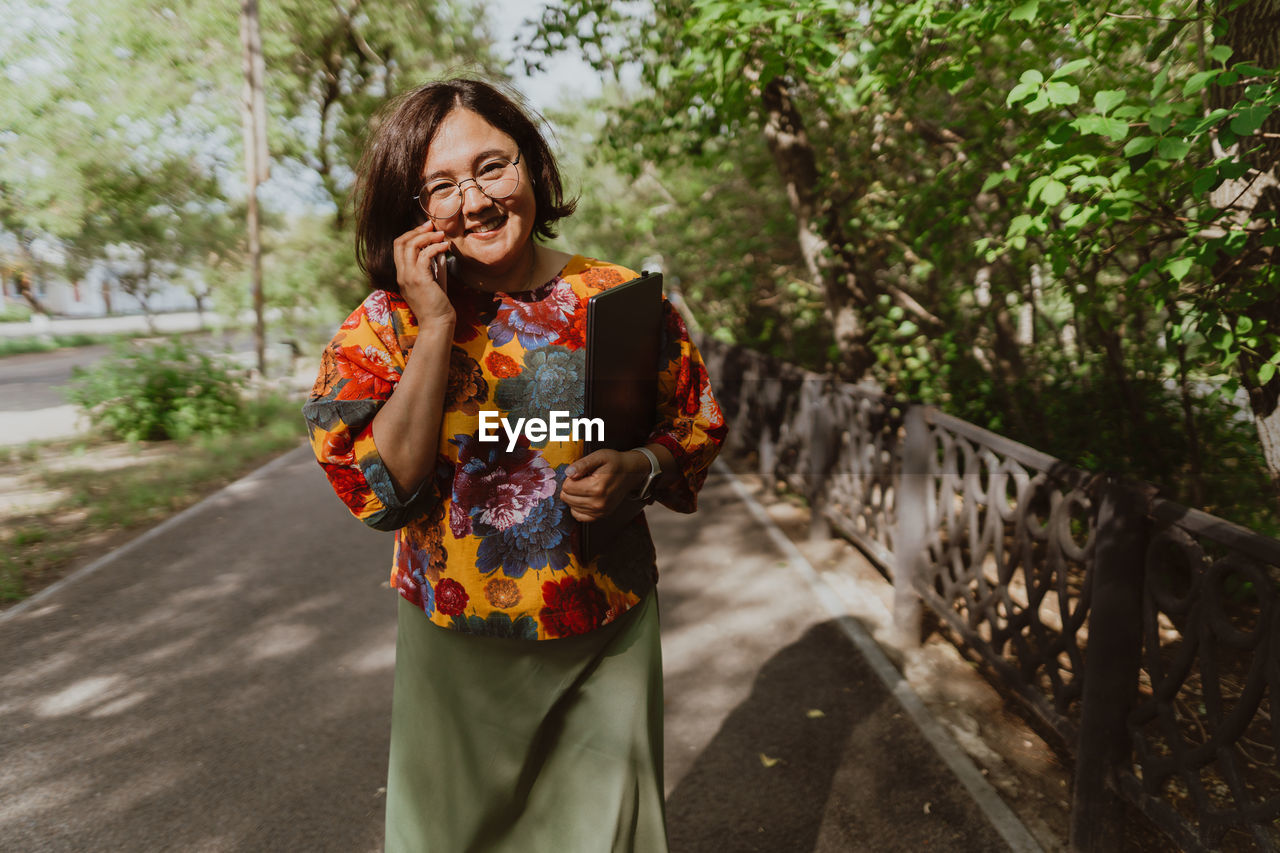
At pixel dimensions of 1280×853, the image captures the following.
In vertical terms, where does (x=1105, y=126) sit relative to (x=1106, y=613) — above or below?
above

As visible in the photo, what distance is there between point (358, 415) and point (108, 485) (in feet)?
28.2

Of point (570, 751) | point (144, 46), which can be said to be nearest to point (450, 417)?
point (570, 751)

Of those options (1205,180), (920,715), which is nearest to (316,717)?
(920,715)

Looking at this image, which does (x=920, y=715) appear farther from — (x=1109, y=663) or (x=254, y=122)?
(x=254, y=122)

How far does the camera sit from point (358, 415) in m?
1.52

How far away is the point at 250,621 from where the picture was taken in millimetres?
5137

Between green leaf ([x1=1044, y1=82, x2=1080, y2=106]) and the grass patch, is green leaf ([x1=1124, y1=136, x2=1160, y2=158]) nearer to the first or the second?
green leaf ([x1=1044, y1=82, x2=1080, y2=106])

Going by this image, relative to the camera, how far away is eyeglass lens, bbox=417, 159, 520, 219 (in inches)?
63.9

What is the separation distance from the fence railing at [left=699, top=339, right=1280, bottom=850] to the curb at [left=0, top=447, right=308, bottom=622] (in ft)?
19.3

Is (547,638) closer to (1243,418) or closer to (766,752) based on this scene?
(766,752)

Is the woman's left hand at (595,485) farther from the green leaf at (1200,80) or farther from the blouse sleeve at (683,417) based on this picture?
the green leaf at (1200,80)

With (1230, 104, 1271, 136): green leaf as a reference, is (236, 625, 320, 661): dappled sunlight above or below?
below

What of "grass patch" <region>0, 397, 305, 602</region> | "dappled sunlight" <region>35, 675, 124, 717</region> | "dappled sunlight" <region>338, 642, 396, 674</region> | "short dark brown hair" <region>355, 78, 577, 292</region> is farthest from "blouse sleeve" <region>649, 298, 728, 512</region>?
"grass patch" <region>0, 397, 305, 602</region>

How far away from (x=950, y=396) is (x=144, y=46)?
16.5m
